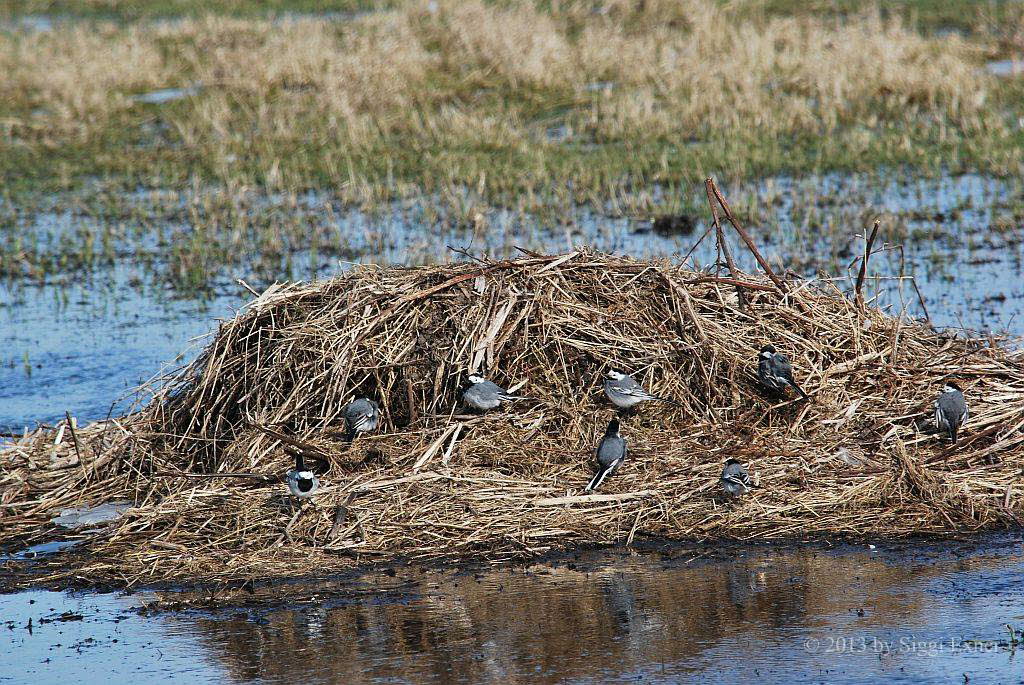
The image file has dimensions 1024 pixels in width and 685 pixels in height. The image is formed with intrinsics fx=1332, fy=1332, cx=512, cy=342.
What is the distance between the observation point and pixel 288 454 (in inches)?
301

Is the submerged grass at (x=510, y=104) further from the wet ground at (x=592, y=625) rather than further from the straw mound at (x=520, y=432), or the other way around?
the wet ground at (x=592, y=625)

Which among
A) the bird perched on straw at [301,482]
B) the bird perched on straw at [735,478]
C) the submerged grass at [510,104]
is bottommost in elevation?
the bird perched on straw at [735,478]

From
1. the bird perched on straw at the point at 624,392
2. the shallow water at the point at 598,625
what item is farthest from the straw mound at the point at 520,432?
the shallow water at the point at 598,625

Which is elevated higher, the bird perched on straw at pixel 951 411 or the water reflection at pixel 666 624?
the bird perched on straw at pixel 951 411

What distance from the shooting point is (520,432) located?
778 cm

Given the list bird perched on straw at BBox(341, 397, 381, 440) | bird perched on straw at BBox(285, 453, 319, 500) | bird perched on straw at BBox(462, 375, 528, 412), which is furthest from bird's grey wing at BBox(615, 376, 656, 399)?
bird perched on straw at BBox(285, 453, 319, 500)

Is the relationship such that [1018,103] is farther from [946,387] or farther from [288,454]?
[288,454]

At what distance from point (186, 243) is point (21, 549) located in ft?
24.8

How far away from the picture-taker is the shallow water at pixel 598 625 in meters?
5.32

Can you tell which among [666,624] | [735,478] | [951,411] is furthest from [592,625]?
[951,411]

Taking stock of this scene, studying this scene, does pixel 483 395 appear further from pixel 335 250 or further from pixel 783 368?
pixel 335 250

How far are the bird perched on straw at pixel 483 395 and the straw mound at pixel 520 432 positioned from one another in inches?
5.3

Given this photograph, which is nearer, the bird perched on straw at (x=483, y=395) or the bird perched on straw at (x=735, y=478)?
the bird perched on straw at (x=735, y=478)

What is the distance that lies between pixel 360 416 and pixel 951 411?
330cm
